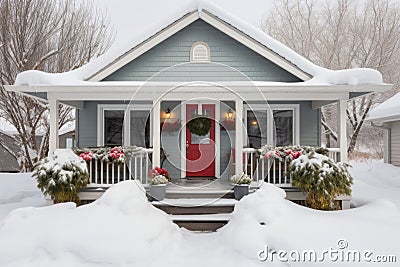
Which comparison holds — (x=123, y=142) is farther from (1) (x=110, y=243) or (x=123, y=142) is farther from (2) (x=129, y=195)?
(1) (x=110, y=243)

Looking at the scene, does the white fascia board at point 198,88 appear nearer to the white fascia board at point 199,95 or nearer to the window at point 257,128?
the white fascia board at point 199,95

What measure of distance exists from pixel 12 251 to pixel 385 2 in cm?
2031

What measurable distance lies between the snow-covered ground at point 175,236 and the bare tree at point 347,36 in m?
13.0

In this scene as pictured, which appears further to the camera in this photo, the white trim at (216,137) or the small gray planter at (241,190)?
the white trim at (216,137)

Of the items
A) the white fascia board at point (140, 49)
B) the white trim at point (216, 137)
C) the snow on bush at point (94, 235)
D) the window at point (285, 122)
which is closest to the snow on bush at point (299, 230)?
the snow on bush at point (94, 235)

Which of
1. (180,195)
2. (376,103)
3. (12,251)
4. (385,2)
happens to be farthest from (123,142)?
(385,2)

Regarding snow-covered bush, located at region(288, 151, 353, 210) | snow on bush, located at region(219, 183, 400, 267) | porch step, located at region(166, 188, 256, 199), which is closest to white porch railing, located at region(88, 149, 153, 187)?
porch step, located at region(166, 188, 256, 199)

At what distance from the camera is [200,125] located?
8.77 meters

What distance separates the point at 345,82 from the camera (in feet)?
22.1

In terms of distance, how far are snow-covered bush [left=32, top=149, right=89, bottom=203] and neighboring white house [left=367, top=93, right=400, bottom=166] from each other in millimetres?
10041

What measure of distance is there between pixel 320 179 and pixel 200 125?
3.54 m

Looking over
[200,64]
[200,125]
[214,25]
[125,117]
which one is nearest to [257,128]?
[200,125]

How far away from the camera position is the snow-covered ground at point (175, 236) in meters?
4.25

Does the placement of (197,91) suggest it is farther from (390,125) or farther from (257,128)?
(390,125)
